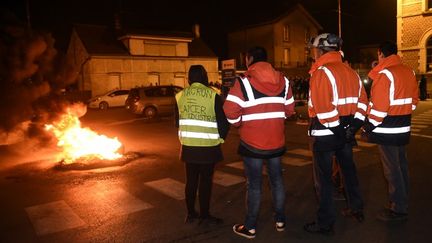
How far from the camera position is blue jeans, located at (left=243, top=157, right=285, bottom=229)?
434 centimetres

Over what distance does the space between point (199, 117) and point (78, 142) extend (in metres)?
6.54

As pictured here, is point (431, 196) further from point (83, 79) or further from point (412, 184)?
point (83, 79)

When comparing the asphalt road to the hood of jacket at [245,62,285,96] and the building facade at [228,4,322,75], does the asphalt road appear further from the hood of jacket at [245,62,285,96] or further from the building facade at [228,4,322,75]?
the building facade at [228,4,322,75]

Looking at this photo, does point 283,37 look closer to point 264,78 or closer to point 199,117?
point 199,117

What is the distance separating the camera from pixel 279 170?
4.48 meters

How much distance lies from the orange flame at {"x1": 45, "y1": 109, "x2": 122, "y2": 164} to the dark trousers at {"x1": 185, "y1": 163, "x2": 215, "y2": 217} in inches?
184

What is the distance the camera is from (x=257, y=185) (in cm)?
438

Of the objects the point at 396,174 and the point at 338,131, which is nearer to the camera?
the point at 338,131

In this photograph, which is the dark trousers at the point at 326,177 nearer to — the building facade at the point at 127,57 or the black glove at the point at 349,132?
the black glove at the point at 349,132

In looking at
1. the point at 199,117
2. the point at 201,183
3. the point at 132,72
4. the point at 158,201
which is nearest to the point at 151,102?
the point at 158,201

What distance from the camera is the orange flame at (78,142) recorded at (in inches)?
371

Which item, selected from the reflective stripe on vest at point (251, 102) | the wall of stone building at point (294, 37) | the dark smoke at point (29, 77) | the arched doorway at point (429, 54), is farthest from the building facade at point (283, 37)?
the reflective stripe on vest at point (251, 102)

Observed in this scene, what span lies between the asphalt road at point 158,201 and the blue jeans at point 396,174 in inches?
10.0

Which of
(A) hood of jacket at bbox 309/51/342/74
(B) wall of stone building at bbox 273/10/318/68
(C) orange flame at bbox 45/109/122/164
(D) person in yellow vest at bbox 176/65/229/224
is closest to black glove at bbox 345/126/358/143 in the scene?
(A) hood of jacket at bbox 309/51/342/74
